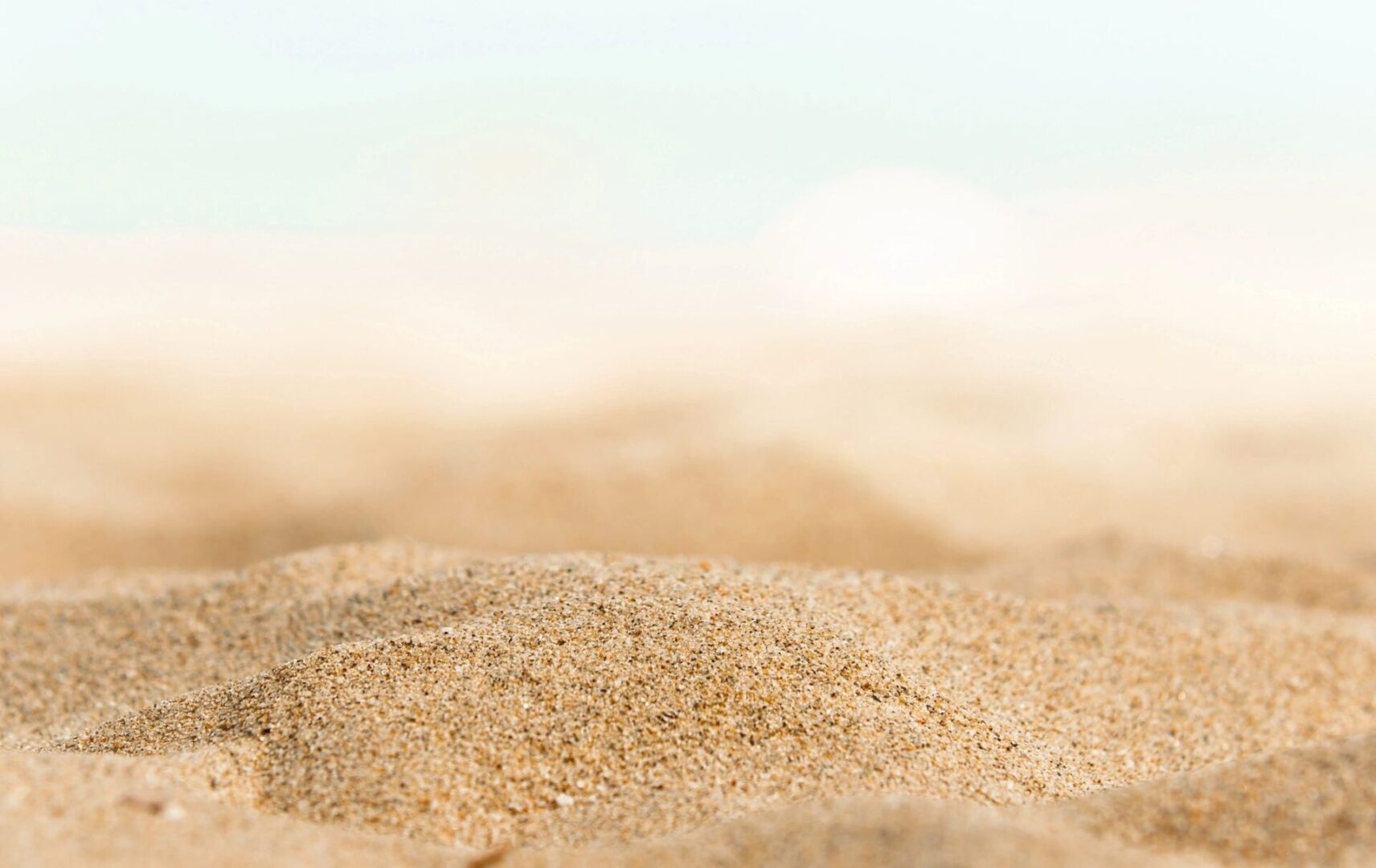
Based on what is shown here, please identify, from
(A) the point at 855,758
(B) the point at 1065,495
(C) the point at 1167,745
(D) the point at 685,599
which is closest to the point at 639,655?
(D) the point at 685,599

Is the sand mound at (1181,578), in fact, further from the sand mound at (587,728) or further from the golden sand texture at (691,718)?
the sand mound at (587,728)

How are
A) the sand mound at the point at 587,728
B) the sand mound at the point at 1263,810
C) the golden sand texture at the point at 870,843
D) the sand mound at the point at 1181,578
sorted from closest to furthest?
the golden sand texture at the point at 870,843 < the sand mound at the point at 1263,810 < the sand mound at the point at 587,728 < the sand mound at the point at 1181,578

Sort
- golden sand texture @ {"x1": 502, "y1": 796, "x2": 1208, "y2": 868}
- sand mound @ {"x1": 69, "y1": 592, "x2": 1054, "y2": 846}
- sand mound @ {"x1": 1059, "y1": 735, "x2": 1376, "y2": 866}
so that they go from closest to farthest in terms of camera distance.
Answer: golden sand texture @ {"x1": 502, "y1": 796, "x2": 1208, "y2": 868}, sand mound @ {"x1": 1059, "y1": 735, "x2": 1376, "y2": 866}, sand mound @ {"x1": 69, "y1": 592, "x2": 1054, "y2": 846}

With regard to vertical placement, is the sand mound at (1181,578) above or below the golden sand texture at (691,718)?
below

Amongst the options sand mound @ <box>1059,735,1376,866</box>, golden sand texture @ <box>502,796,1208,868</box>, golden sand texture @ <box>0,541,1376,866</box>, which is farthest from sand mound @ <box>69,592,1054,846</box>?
sand mound @ <box>1059,735,1376,866</box>

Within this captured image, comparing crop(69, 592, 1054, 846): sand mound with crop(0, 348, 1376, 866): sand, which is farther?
crop(69, 592, 1054, 846): sand mound

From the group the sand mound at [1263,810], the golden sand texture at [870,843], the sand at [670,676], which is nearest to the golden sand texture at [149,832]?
the sand at [670,676]

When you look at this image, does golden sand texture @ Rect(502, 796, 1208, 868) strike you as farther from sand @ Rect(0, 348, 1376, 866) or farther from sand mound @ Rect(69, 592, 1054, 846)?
sand mound @ Rect(69, 592, 1054, 846)

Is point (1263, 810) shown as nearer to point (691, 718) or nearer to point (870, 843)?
point (870, 843)
